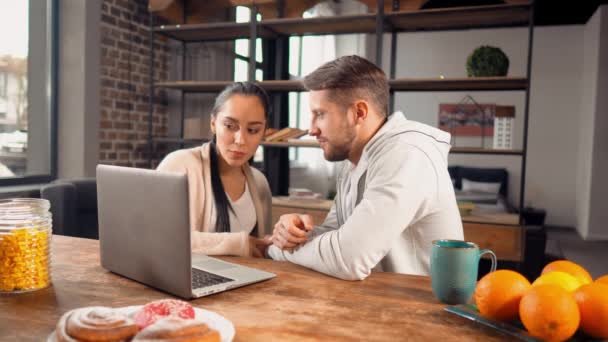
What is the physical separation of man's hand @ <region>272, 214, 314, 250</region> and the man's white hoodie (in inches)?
1.0

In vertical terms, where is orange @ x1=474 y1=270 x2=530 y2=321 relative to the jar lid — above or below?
below

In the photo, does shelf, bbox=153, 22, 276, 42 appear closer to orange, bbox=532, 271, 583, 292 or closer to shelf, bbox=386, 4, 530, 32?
shelf, bbox=386, 4, 530, 32

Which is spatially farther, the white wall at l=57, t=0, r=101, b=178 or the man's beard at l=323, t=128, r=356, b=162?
the white wall at l=57, t=0, r=101, b=178

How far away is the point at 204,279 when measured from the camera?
1.05 meters

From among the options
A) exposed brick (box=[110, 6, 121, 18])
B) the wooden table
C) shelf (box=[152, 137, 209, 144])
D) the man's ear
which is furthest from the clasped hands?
exposed brick (box=[110, 6, 121, 18])

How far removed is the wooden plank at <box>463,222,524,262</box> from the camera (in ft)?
9.75

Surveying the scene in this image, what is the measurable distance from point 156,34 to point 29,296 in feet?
11.1

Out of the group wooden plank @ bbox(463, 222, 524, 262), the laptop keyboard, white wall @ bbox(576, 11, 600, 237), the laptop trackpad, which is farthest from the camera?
white wall @ bbox(576, 11, 600, 237)

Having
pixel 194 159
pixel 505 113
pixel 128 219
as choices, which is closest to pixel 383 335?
pixel 128 219

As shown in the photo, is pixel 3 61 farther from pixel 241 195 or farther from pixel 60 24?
pixel 241 195

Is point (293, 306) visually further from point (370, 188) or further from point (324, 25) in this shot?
point (324, 25)

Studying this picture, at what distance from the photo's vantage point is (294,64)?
19.7 ft

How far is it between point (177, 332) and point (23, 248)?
1.63 feet

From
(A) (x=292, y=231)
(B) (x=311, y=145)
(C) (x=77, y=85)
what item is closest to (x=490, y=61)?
(B) (x=311, y=145)
